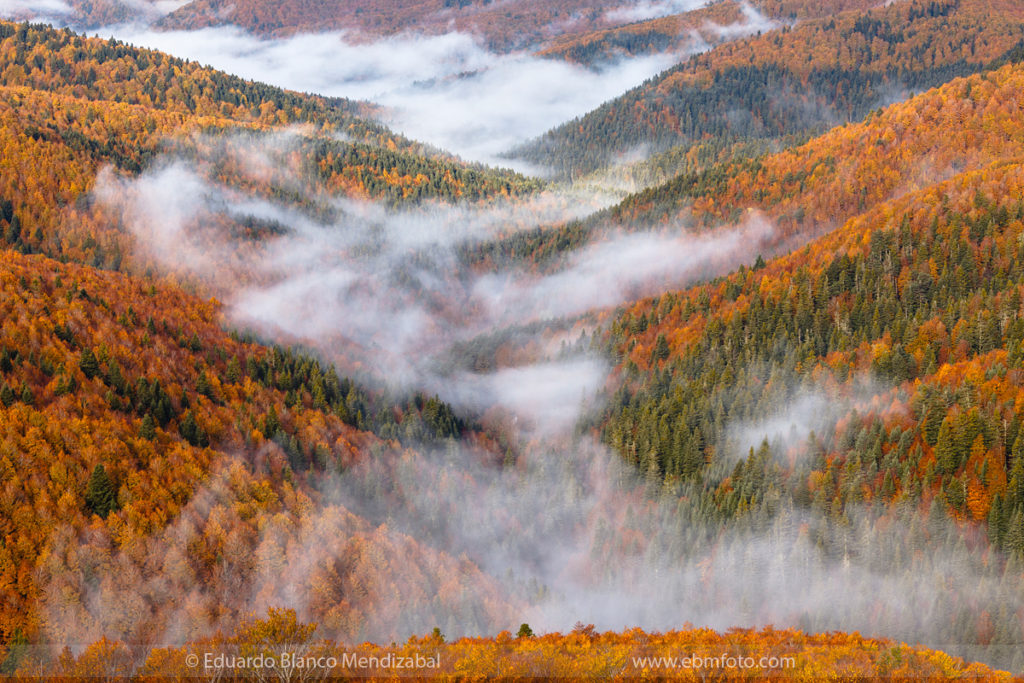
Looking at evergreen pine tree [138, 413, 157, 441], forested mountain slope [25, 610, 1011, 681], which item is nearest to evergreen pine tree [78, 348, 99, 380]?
evergreen pine tree [138, 413, 157, 441]

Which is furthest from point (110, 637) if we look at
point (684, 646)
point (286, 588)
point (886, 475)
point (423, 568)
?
point (886, 475)

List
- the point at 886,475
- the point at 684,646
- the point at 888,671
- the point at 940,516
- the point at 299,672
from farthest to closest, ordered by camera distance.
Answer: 1. the point at 886,475
2. the point at 940,516
3. the point at 684,646
4. the point at 888,671
5. the point at 299,672

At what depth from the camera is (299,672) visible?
344ft

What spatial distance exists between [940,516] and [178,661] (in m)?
152

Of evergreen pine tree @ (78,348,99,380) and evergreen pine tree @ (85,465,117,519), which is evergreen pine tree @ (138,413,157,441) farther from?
evergreen pine tree @ (85,465,117,519)

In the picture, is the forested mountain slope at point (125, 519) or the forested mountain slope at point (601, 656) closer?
the forested mountain slope at point (601, 656)

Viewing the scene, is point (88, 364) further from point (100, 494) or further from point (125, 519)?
point (125, 519)

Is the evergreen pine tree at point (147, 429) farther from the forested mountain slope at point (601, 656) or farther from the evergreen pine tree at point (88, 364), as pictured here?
the forested mountain slope at point (601, 656)

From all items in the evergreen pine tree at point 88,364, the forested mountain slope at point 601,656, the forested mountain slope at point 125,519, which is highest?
the evergreen pine tree at point 88,364

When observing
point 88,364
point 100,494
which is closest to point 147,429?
point 88,364

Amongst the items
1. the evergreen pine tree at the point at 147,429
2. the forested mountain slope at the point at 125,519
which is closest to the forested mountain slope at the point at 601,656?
the forested mountain slope at the point at 125,519

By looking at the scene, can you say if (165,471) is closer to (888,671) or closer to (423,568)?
Result: (423,568)

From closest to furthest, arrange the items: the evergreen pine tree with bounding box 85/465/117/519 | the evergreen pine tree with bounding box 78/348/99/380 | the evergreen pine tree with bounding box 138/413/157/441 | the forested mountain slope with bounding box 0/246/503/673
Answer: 1. the forested mountain slope with bounding box 0/246/503/673
2. the evergreen pine tree with bounding box 85/465/117/519
3. the evergreen pine tree with bounding box 138/413/157/441
4. the evergreen pine tree with bounding box 78/348/99/380

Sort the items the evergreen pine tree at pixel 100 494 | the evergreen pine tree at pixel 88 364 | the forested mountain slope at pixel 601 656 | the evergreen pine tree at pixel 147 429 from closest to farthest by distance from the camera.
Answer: the forested mountain slope at pixel 601 656, the evergreen pine tree at pixel 100 494, the evergreen pine tree at pixel 147 429, the evergreen pine tree at pixel 88 364
